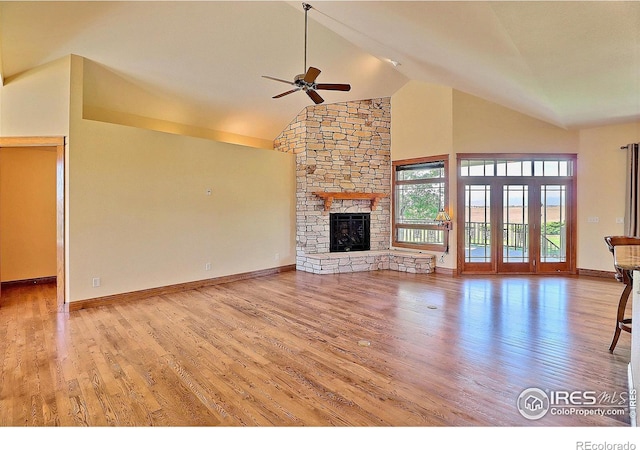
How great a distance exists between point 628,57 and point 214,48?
5077mm

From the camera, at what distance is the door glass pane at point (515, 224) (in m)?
6.95

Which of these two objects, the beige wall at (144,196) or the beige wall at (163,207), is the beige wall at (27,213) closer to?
the beige wall at (144,196)

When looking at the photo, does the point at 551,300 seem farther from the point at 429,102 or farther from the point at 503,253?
the point at 429,102

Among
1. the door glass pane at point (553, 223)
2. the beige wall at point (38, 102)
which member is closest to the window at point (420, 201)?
the door glass pane at point (553, 223)

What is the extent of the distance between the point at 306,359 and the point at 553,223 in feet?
21.1

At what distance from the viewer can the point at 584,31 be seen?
113 inches

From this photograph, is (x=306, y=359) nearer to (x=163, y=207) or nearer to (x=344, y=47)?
(x=163, y=207)

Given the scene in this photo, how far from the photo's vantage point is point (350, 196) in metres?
7.74

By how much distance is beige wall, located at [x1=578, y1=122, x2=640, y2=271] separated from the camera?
631 cm

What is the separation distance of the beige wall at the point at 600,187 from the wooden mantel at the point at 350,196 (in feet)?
13.2

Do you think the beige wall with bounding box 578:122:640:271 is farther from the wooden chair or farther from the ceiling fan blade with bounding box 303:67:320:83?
the ceiling fan blade with bounding box 303:67:320:83

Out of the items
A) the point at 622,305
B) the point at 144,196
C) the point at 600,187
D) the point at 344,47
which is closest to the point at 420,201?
the point at 600,187
